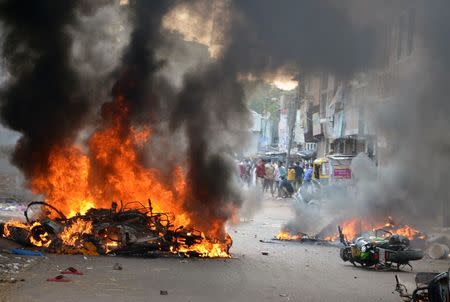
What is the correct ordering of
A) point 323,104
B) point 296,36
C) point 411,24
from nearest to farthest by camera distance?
point 296,36
point 411,24
point 323,104

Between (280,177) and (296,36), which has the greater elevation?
(296,36)

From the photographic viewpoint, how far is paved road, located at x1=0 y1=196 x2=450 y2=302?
26.6ft

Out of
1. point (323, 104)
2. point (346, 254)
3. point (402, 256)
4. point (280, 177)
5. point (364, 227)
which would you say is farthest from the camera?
point (323, 104)

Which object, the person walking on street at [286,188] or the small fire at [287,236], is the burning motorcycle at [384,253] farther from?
the person walking on street at [286,188]

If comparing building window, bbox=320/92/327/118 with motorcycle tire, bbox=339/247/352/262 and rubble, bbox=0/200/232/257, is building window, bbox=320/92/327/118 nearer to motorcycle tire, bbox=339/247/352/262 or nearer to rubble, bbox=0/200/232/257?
motorcycle tire, bbox=339/247/352/262

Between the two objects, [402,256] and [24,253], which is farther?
[402,256]

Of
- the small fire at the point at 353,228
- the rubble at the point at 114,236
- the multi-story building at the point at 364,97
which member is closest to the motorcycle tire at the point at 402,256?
the rubble at the point at 114,236

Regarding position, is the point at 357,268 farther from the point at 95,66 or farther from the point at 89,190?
the point at 95,66

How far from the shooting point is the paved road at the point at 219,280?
8109 mm

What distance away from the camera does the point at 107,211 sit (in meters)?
12.5

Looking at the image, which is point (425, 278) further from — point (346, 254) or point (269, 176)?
point (269, 176)

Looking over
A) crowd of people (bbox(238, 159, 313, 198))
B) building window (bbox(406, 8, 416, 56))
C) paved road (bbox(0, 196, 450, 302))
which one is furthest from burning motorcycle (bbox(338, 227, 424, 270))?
crowd of people (bbox(238, 159, 313, 198))

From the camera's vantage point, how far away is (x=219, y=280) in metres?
9.47

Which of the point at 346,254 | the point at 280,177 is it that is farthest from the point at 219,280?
the point at 280,177
